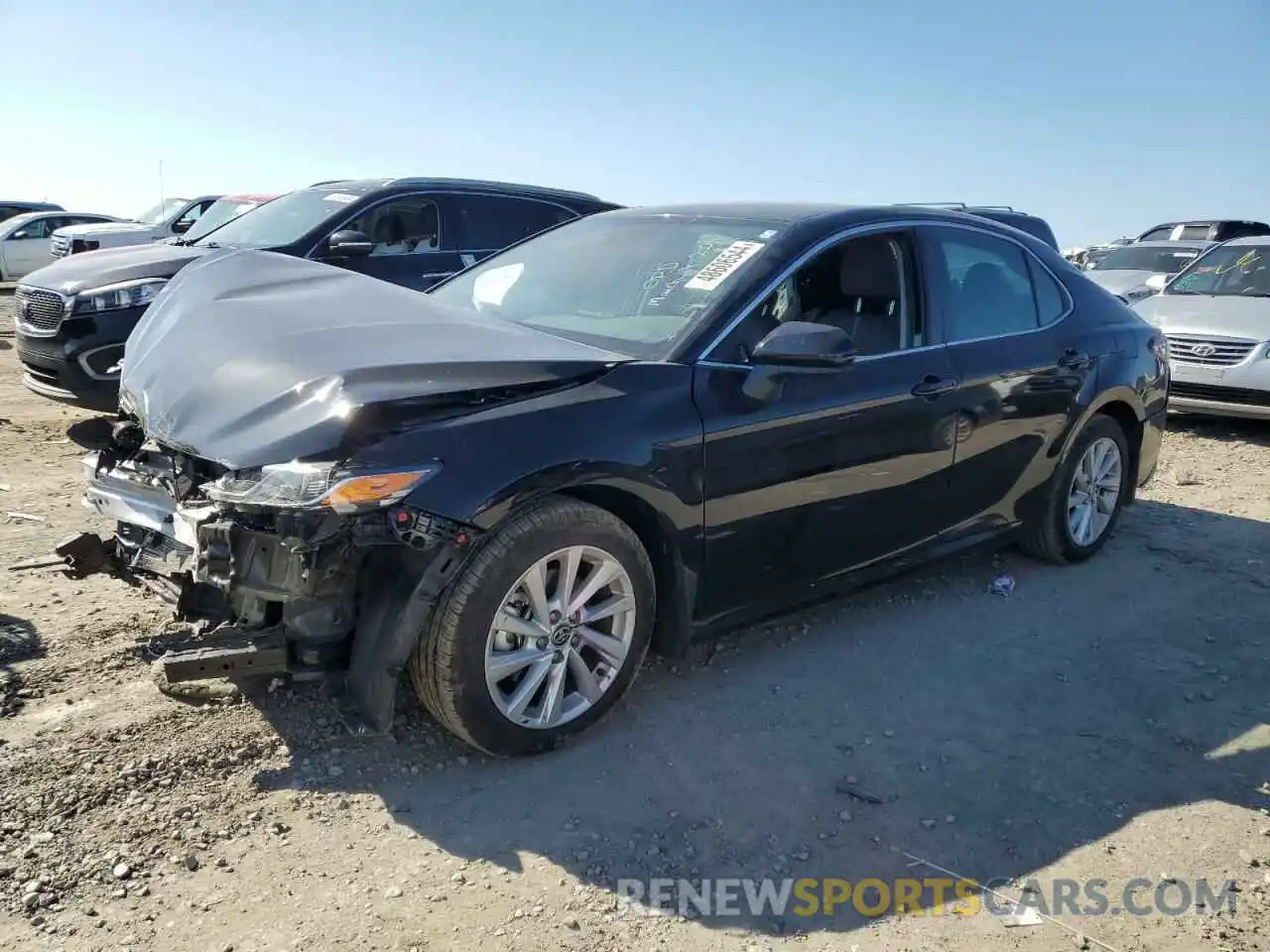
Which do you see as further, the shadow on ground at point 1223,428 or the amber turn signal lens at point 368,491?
the shadow on ground at point 1223,428

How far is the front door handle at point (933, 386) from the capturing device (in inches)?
162

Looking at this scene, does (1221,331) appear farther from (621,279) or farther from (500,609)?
(500,609)

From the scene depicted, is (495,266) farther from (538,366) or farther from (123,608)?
(123,608)

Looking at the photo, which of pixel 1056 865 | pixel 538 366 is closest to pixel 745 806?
pixel 1056 865

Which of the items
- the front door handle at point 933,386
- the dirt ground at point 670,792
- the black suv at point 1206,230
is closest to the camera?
the dirt ground at point 670,792

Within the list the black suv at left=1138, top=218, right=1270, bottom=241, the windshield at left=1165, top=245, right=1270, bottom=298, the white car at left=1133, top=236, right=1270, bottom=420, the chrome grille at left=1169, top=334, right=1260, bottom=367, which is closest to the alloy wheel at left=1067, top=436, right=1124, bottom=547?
the white car at left=1133, top=236, right=1270, bottom=420

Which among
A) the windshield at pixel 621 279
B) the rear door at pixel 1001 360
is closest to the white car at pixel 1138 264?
the rear door at pixel 1001 360

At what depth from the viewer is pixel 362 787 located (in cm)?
308

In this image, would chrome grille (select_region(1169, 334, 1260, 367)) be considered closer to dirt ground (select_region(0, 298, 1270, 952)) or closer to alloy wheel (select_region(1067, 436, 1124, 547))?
alloy wheel (select_region(1067, 436, 1124, 547))

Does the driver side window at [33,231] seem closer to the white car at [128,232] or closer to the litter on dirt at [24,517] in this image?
the white car at [128,232]

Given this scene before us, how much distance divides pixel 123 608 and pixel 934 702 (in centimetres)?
318

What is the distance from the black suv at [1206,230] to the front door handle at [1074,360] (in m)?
16.4

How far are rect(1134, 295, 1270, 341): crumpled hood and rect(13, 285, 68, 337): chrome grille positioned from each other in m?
8.74

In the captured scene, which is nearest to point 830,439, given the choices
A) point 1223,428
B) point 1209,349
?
point 1209,349
